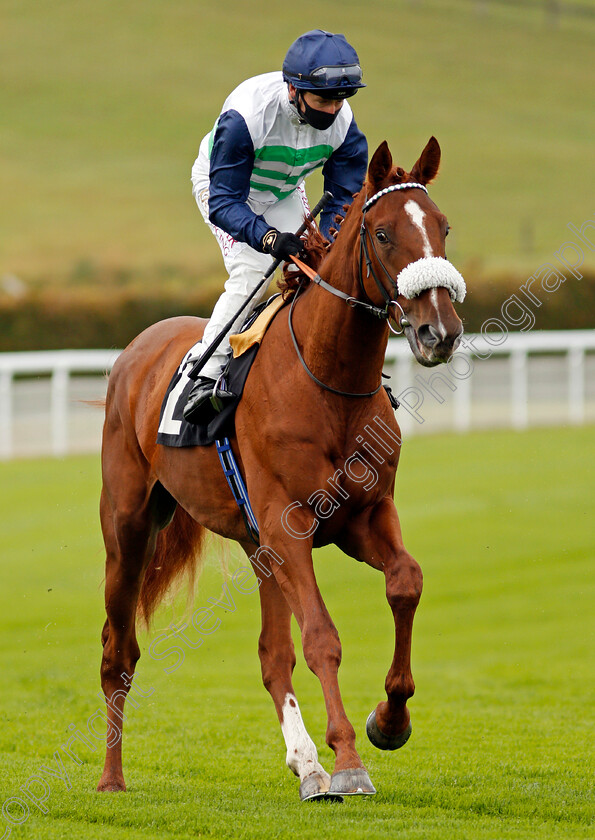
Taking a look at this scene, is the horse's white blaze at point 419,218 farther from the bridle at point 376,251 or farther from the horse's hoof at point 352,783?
the horse's hoof at point 352,783

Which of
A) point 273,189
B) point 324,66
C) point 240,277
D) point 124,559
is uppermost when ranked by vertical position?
point 324,66

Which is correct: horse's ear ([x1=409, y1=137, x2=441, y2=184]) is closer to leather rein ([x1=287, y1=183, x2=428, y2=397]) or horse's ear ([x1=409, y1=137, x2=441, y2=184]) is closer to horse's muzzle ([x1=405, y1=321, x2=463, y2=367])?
leather rein ([x1=287, y1=183, x2=428, y2=397])

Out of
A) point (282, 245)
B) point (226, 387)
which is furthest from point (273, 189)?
point (226, 387)

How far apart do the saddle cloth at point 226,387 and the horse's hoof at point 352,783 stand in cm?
143

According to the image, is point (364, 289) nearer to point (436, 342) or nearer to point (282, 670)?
point (436, 342)

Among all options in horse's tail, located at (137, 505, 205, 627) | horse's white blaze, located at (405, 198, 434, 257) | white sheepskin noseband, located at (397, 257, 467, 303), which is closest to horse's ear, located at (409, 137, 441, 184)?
horse's white blaze, located at (405, 198, 434, 257)

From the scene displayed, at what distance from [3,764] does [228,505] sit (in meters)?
1.75

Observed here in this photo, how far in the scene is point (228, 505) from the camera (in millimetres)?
4793

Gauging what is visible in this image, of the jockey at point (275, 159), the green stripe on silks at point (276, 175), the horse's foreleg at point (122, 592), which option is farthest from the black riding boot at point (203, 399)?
the horse's foreleg at point (122, 592)

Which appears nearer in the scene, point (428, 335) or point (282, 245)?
point (428, 335)

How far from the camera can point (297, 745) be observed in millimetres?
4621

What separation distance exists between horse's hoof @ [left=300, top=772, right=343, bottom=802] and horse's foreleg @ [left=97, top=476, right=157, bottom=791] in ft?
4.24

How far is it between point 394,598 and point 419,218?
4.17ft

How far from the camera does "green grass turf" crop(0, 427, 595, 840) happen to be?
Answer: 14.4 ft
